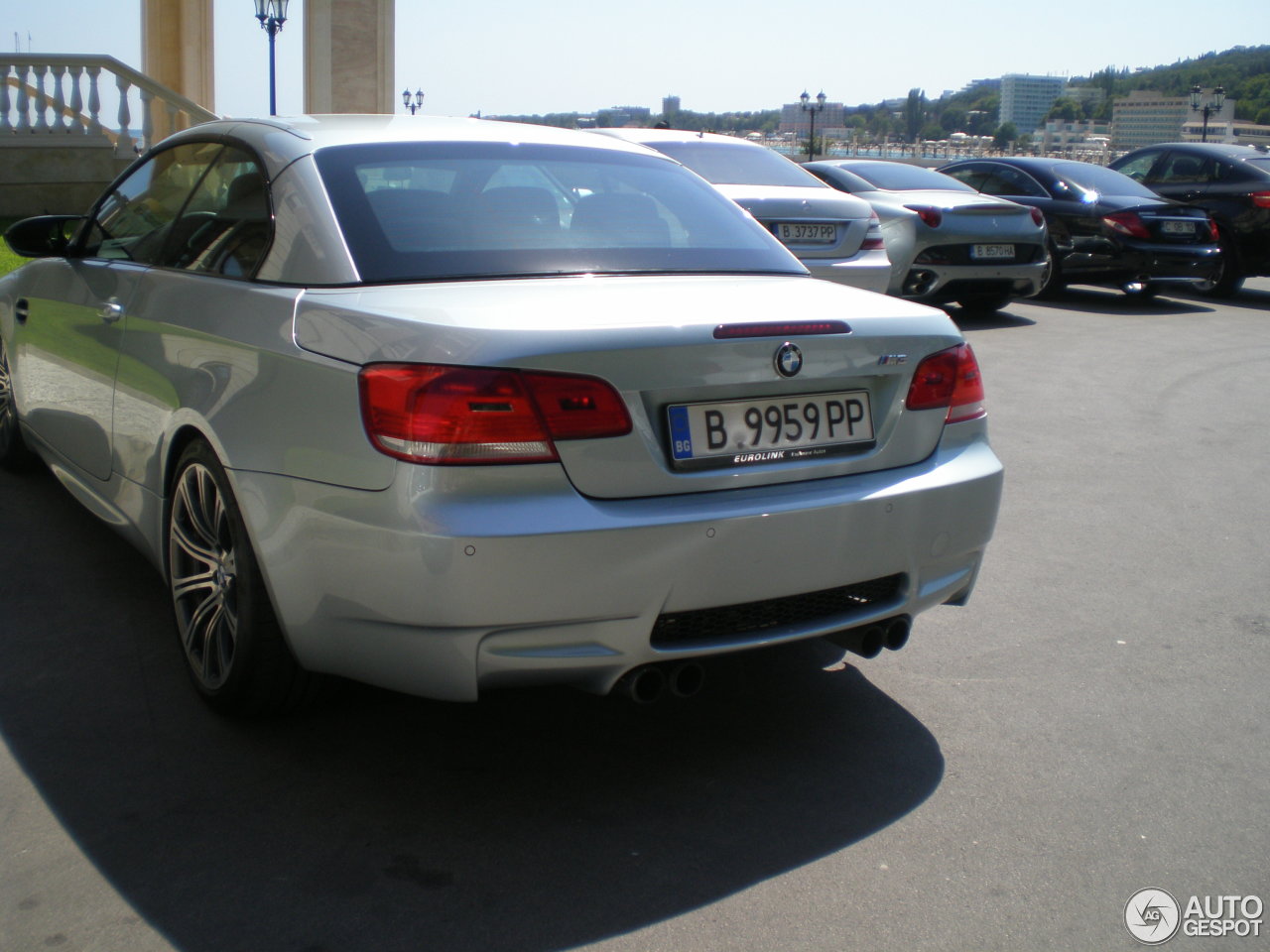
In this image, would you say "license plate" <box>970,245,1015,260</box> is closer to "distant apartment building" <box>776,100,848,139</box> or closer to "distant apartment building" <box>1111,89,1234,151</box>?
"distant apartment building" <box>776,100,848,139</box>

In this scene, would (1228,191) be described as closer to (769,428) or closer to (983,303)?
(983,303)

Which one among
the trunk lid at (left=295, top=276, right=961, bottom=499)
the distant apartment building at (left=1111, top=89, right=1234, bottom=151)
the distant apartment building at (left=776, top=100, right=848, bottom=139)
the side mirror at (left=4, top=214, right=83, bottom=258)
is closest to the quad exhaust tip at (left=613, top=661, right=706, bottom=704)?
the trunk lid at (left=295, top=276, right=961, bottom=499)

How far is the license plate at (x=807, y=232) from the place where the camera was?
9.31 m

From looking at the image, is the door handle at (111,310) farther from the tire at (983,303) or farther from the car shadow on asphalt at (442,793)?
the tire at (983,303)

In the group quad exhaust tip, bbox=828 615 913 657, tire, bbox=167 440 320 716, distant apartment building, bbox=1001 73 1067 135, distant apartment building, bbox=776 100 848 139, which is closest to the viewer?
tire, bbox=167 440 320 716

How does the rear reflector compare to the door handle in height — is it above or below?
above

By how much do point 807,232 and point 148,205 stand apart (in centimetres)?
594

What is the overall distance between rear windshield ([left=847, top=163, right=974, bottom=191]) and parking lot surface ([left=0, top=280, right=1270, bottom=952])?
8424 millimetres

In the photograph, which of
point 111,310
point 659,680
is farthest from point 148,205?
point 659,680

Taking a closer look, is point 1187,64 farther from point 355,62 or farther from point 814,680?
point 814,680

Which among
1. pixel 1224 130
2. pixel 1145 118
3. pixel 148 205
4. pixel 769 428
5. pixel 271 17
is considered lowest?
pixel 769 428

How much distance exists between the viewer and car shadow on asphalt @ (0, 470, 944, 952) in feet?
8.42

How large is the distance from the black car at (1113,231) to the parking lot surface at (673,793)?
9.71 meters

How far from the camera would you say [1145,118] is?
9800cm
